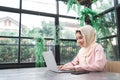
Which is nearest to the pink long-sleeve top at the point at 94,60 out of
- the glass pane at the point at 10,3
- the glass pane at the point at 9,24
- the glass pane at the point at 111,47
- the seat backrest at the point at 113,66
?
the seat backrest at the point at 113,66

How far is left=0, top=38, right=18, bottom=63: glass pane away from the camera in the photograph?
12.6 ft

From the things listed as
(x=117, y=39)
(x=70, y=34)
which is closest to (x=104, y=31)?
(x=117, y=39)

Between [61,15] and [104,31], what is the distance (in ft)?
4.43

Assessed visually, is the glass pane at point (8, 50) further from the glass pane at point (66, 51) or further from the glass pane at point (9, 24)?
the glass pane at point (66, 51)

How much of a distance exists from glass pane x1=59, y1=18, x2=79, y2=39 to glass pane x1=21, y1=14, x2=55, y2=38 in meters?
0.27

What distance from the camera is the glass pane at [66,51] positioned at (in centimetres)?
450

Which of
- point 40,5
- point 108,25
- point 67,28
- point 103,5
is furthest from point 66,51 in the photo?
point 103,5

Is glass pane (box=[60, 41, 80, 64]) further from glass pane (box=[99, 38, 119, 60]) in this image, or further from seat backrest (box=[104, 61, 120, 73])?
seat backrest (box=[104, 61, 120, 73])

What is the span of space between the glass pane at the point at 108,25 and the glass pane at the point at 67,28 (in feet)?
2.64

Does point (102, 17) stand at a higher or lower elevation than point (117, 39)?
higher

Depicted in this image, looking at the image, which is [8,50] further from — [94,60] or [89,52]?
[94,60]

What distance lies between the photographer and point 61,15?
463 centimetres

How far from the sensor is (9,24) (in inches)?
157

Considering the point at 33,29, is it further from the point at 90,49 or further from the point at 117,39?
the point at 90,49
